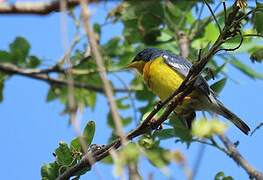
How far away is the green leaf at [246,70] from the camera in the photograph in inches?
199

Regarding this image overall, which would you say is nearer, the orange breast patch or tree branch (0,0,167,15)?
tree branch (0,0,167,15)

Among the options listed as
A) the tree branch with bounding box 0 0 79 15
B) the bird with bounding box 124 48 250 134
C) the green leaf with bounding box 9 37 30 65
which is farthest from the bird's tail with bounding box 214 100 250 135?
the tree branch with bounding box 0 0 79 15

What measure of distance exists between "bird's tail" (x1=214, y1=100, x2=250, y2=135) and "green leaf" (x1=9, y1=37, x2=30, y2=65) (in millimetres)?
2221

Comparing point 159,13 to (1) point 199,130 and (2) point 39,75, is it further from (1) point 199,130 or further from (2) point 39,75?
(1) point 199,130

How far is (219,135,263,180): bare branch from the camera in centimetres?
317

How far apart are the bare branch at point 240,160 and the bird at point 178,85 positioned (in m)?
0.20

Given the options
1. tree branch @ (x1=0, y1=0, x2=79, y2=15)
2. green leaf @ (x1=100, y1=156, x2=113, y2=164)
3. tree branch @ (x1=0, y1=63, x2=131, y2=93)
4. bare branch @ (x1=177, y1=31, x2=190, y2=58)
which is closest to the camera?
tree branch @ (x1=0, y1=0, x2=79, y2=15)

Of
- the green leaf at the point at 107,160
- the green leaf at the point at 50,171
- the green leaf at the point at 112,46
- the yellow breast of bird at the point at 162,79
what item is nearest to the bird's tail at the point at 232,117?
the yellow breast of bird at the point at 162,79

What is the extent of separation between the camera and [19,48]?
170 inches

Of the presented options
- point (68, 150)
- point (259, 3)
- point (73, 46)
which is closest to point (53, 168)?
point (68, 150)

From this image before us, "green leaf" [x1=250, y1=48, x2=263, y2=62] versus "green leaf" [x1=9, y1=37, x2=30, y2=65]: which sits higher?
"green leaf" [x1=9, y1=37, x2=30, y2=65]

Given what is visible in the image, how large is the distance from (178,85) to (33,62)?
1757 millimetres

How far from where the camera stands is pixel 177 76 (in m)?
4.16

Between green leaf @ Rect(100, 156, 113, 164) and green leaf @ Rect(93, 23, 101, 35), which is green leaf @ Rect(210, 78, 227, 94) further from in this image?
green leaf @ Rect(93, 23, 101, 35)
